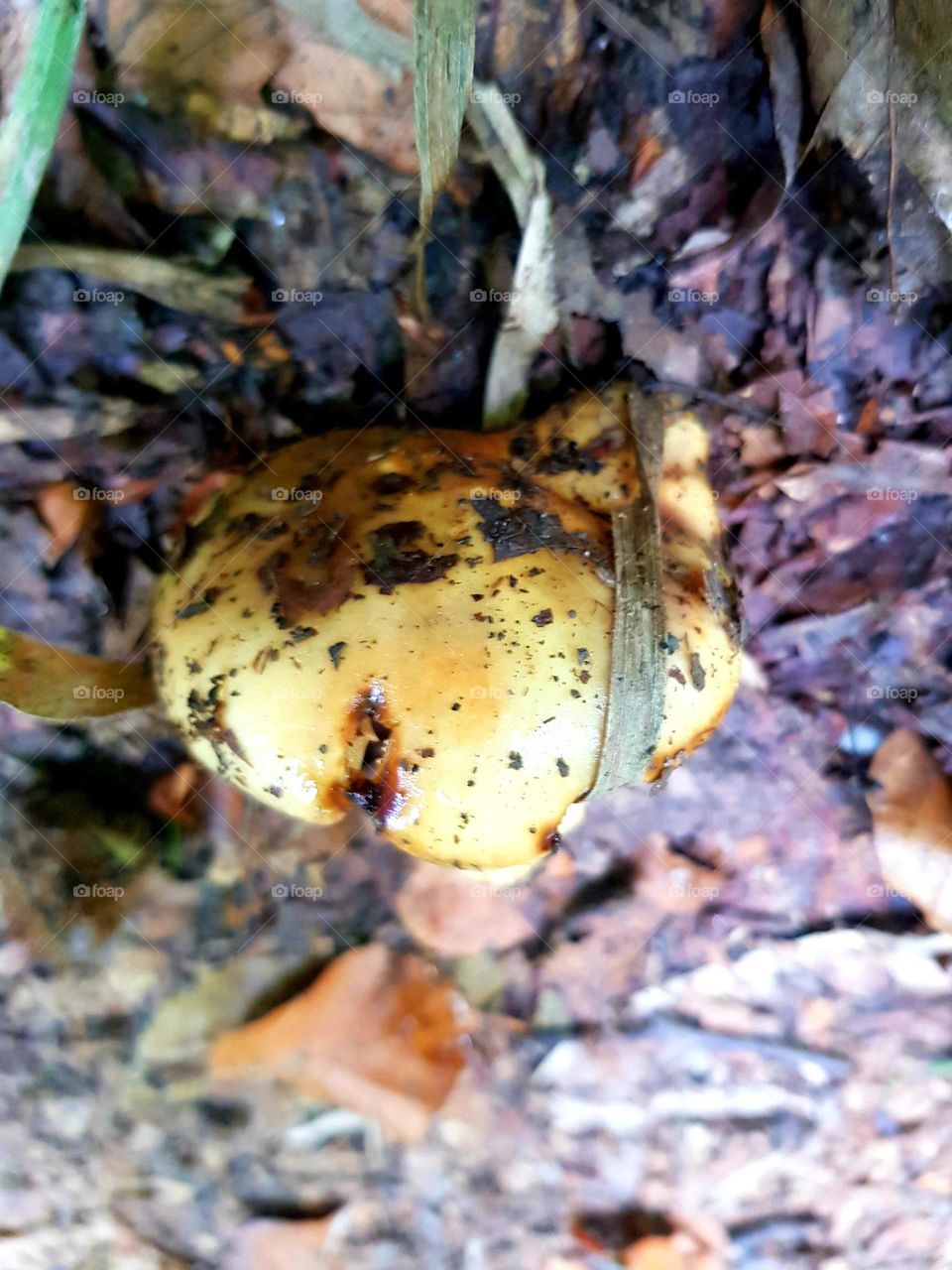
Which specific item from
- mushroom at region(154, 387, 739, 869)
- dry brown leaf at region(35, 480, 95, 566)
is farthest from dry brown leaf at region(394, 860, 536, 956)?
dry brown leaf at region(35, 480, 95, 566)

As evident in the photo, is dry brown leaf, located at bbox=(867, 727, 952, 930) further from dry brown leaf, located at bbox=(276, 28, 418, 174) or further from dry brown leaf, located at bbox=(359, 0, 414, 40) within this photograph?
dry brown leaf, located at bbox=(359, 0, 414, 40)

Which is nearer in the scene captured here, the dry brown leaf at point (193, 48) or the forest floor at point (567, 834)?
the dry brown leaf at point (193, 48)

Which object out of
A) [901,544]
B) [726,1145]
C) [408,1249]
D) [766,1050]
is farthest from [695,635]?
[408,1249]

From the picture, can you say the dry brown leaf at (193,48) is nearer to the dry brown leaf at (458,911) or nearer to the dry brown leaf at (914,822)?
the dry brown leaf at (458,911)

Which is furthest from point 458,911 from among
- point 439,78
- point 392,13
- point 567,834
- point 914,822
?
point 392,13

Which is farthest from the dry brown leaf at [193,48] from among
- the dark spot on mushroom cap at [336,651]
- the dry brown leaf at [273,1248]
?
the dry brown leaf at [273,1248]

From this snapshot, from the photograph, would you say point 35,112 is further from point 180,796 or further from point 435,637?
point 180,796

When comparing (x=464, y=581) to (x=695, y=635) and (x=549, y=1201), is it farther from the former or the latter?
(x=549, y=1201)
